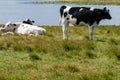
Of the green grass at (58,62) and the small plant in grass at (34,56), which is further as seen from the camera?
the small plant in grass at (34,56)

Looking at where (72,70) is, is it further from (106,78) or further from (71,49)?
(71,49)

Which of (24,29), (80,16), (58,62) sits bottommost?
(24,29)

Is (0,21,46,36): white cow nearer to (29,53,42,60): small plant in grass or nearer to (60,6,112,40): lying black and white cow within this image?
(60,6,112,40): lying black and white cow

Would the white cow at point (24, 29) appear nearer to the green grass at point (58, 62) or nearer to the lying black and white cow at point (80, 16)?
the lying black and white cow at point (80, 16)

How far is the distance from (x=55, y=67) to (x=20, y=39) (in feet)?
20.8

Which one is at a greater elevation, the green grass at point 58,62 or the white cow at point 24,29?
the green grass at point 58,62

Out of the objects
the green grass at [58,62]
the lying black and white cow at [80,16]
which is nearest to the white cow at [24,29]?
the lying black and white cow at [80,16]

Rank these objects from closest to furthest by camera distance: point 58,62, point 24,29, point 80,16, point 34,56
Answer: point 58,62, point 34,56, point 80,16, point 24,29

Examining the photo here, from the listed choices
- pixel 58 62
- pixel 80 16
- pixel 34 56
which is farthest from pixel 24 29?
pixel 58 62

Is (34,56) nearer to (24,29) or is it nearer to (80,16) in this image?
(80,16)

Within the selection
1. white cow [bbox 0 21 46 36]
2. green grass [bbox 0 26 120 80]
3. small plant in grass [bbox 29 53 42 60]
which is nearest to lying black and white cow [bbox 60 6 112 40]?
white cow [bbox 0 21 46 36]

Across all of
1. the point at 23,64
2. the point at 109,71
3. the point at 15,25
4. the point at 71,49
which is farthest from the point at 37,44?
the point at 15,25

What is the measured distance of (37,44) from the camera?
1418 cm

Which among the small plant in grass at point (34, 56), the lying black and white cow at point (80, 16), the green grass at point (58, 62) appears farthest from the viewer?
the lying black and white cow at point (80, 16)
